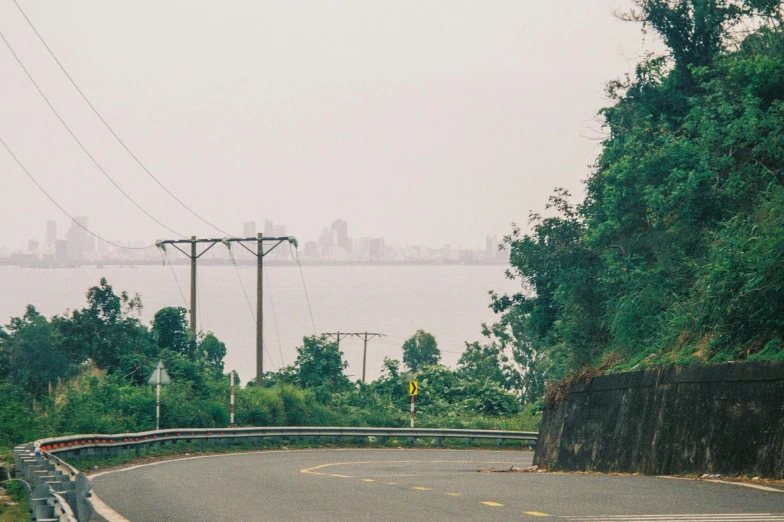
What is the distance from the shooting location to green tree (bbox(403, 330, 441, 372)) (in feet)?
325

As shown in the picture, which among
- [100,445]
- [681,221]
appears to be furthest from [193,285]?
[681,221]

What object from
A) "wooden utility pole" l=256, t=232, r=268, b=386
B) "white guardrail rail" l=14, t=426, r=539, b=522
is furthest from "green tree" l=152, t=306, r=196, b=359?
"white guardrail rail" l=14, t=426, r=539, b=522

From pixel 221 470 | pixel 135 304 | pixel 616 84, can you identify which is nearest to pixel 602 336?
pixel 616 84

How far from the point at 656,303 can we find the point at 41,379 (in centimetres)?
3323

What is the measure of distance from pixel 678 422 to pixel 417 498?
7066mm

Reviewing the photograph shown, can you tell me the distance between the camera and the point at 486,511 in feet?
40.1

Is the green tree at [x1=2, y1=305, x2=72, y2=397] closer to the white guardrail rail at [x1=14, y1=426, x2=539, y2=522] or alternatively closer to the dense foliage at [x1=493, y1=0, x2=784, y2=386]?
the white guardrail rail at [x1=14, y1=426, x2=539, y2=522]

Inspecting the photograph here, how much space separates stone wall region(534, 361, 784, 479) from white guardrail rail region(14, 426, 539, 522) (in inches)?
394

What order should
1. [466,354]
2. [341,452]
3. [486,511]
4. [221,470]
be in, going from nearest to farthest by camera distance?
[486,511], [221,470], [341,452], [466,354]

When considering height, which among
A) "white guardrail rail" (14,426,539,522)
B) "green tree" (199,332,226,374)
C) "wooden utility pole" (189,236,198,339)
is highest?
"wooden utility pole" (189,236,198,339)

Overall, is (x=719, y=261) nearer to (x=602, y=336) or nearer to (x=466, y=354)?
(x=602, y=336)

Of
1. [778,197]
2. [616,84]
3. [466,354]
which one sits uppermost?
[616,84]

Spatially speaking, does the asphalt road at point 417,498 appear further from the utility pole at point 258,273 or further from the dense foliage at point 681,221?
the utility pole at point 258,273

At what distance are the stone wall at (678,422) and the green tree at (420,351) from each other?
72019 millimetres
